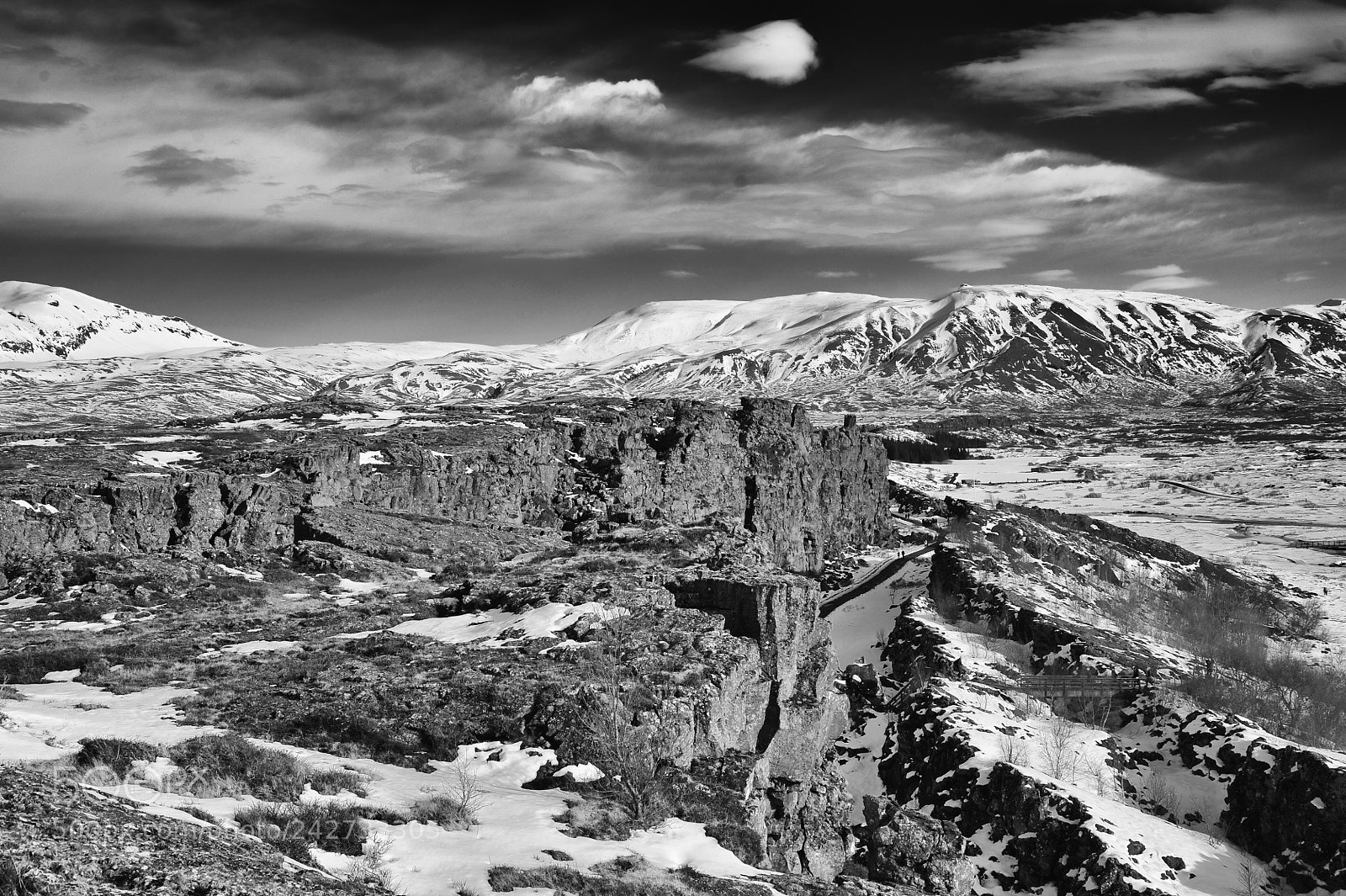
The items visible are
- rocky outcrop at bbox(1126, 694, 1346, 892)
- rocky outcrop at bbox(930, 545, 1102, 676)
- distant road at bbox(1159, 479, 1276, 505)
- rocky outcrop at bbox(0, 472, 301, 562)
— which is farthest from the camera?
distant road at bbox(1159, 479, 1276, 505)

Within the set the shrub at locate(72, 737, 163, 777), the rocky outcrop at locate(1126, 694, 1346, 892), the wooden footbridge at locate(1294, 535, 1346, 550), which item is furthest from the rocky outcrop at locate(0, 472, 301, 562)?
the wooden footbridge at locate(1294, 535, 1346, 550)

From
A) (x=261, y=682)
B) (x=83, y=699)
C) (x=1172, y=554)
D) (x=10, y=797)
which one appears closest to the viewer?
(x=10, y=797)

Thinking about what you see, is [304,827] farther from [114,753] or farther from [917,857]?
[917,857]

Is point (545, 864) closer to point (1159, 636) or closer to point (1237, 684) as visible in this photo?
point (1237, 684)

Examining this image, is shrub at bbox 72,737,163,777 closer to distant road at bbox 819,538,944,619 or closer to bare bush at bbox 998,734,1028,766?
bare bush at bbox 998,734,1028,766

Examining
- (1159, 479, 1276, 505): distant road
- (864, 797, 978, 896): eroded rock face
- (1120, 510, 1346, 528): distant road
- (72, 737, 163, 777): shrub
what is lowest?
(1120, 510, 1346, 528): distant road

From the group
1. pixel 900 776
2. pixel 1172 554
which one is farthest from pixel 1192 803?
pixel 1172 554

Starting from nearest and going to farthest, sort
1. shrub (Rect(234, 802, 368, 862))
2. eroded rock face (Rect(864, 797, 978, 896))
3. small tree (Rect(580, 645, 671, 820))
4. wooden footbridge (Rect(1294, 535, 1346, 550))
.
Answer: shrub (Rect(234, 802, 368, 862)) → small tree (Rect(580, 645, 671, 820)) → eroded rock face (Rect(864, 797, 978, 896)) → wooden footbridge (Rect(1294, 535, 1346, 550))
